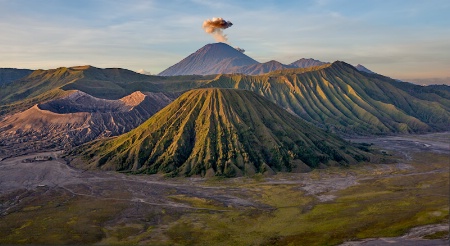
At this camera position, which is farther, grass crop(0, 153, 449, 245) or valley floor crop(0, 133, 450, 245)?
grass crop(0, 153, 449, 245)

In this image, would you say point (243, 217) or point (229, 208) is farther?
point (229, 208)

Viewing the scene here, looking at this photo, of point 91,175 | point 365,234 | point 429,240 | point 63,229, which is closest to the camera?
point 429,240

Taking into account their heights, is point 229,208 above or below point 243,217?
below

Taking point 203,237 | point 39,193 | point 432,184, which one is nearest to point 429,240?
point 203,237

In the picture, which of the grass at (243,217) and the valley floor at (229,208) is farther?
the grass at (243,217)

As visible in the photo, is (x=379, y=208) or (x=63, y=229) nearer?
(x=63, y=229)

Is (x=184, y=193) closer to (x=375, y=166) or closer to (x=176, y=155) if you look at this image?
(x=176, y=155)

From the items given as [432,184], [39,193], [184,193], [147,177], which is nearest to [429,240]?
[432,184]

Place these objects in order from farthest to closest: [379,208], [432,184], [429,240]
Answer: [432,184] < [379,208] < [429,240]
